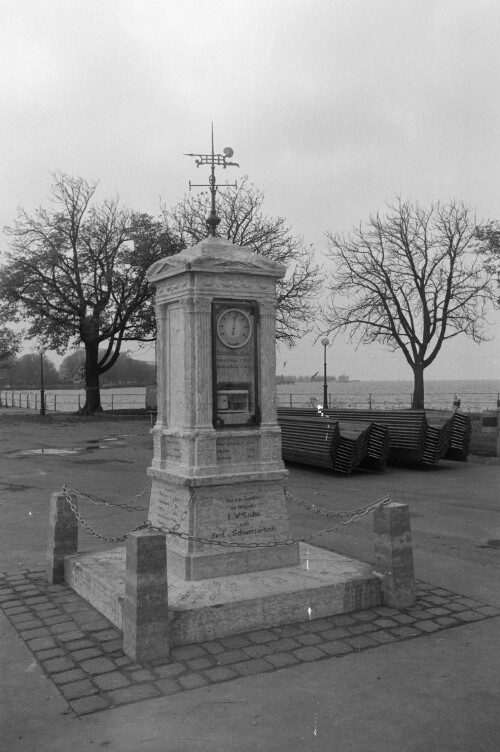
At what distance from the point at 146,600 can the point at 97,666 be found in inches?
22.7

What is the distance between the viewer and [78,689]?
468 centimetres

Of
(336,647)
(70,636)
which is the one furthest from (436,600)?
(70,636)

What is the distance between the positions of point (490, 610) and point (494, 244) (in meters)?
23.8

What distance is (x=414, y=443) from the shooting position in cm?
1560

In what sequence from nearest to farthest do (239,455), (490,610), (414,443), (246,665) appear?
(246,665)
(490,610)
(239,455)
(414,443)

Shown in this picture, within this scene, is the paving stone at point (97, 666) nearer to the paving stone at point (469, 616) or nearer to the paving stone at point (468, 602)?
the paving stone at point (469, 616)

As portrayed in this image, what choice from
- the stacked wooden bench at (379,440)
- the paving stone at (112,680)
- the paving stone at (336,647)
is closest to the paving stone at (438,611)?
the paving stone at (336,647)

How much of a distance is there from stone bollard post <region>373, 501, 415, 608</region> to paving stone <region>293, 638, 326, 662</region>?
1.21 metres

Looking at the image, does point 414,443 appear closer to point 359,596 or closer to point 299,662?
point 359,596

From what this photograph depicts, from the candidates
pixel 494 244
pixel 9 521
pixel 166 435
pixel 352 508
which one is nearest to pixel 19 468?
pixel 9 521

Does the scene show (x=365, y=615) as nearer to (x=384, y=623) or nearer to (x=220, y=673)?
(x=384, y=623)

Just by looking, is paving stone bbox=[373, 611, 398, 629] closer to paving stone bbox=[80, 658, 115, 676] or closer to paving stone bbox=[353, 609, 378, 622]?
paving stone bbox=[353, 609, 378, 622]

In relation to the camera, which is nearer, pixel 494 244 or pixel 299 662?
pixel 299 662

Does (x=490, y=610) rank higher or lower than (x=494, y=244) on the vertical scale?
lower
